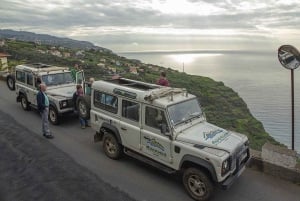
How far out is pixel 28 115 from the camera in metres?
13.3

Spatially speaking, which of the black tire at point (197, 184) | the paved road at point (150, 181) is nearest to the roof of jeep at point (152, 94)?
the black tire at point (197, 184)

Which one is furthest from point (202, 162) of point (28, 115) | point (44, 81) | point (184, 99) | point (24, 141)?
point (28, 115)

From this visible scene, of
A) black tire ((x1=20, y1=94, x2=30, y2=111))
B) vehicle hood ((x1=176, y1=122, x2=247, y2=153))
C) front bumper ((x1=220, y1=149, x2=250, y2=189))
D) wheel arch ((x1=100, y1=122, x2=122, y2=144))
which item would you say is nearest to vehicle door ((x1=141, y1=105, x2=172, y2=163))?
vehicle hood ((x1=176, y1=122, x2=247, y2=153))

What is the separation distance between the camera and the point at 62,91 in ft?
40.5

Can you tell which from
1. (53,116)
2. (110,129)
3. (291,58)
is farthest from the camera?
(53,116)

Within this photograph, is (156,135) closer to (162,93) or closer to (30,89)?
(162,93)

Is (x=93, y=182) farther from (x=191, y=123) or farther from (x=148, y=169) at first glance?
(x=191, y=123)

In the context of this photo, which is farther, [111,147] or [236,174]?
[111,147]

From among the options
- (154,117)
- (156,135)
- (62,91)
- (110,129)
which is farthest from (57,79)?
(156,135)

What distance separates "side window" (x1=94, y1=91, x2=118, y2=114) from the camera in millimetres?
8673

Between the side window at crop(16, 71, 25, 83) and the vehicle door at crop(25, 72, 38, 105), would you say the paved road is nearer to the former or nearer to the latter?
the vehicle door at crop(25, 72, 38, 105)

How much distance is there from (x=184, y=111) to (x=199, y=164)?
1.72 meters

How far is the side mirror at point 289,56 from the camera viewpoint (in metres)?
8.24

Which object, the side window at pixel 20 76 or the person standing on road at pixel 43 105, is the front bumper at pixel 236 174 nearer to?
the person standing on road at pixel 43 105
